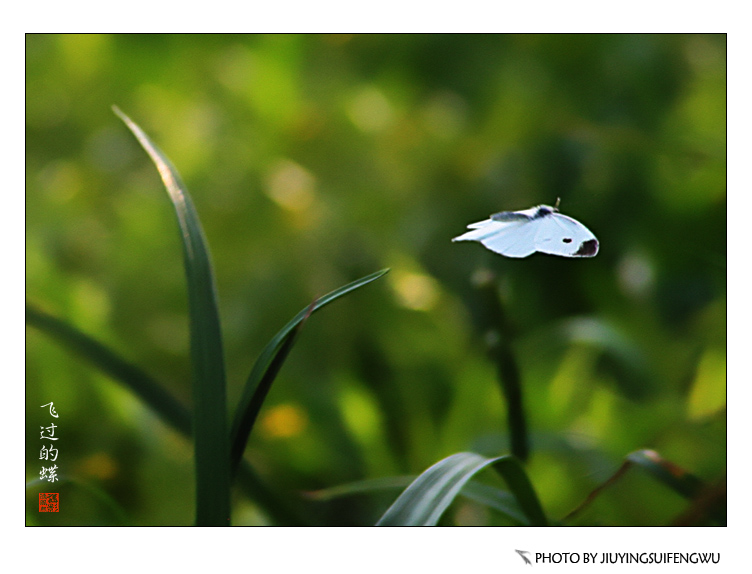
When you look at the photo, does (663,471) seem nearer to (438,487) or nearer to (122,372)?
(438,487)

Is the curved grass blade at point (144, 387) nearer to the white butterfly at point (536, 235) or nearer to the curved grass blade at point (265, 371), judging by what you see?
the curved grass blade at point (265, 371)

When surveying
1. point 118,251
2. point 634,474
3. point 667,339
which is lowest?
point 634,474

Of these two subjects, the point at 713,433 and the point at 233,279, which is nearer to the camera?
the point at 713,433

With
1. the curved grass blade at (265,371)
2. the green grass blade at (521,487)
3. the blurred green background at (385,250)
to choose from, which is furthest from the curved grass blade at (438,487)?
the blurred green background at (385,250)

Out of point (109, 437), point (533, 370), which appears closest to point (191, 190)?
point (109, 437)

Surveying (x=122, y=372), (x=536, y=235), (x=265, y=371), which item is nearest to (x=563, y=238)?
(x=536, y=235)

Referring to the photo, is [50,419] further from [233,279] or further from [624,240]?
[624,240]

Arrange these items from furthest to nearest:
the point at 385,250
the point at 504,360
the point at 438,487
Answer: the point at 385,250, the point at 504,360, the point at 438,487
